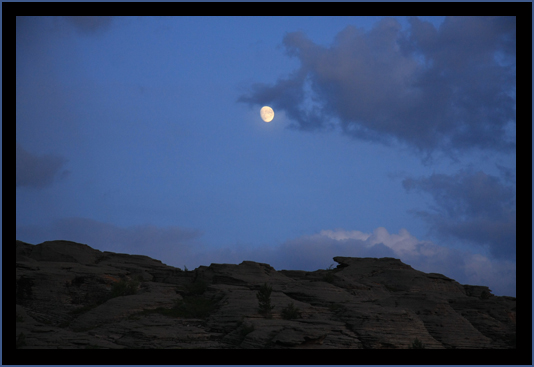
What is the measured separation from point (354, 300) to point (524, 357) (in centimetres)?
1586

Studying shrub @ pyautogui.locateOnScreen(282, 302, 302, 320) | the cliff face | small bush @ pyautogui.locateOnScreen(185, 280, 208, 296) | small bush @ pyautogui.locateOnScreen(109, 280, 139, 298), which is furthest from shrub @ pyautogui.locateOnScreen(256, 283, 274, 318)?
small bush @ pyautogui.locateOnScreen(109, 280, 139, 298)

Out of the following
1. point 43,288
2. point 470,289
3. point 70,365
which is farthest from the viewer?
point 470,289

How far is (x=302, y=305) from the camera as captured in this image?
31.2m

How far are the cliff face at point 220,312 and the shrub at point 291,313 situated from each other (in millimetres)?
65

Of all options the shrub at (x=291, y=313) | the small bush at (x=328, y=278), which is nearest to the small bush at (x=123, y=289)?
the shrub at (x=291, y=313)

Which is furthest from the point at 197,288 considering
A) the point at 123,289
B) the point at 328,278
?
the point at 328,278

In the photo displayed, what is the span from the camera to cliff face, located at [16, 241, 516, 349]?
2428 centimetres

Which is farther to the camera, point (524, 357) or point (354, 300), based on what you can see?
point (354, 300)

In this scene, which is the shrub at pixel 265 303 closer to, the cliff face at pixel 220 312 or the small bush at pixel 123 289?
the cliff face at pixel 220 312

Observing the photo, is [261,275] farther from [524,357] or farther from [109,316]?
[524,357]

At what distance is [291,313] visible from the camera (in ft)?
94.8

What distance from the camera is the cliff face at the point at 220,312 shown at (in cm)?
2428

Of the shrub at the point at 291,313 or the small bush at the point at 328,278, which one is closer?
the shrub at the point at 291,313

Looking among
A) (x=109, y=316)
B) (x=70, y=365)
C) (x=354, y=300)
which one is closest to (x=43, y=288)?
(x=109, y=316)
